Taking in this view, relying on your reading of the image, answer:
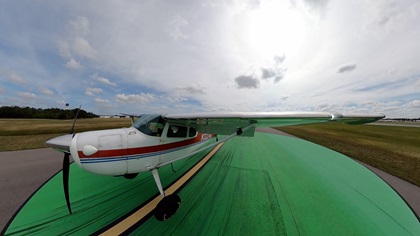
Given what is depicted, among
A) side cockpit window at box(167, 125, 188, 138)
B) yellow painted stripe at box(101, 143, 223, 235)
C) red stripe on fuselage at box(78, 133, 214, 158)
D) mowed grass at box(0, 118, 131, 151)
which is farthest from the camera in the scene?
mowed grass at box(0, 118, 131, 151)

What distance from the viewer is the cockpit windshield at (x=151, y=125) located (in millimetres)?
3654

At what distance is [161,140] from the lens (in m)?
3.80

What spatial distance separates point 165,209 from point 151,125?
191cm

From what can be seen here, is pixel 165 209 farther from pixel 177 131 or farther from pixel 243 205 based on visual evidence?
pixel 177 131

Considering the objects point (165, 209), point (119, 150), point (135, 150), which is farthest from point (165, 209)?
point (119, 150)

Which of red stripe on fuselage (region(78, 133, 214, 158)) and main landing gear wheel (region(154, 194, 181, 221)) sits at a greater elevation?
red stripe on fuselage (region(78, 133, 214, 158))

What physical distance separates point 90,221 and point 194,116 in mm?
2903

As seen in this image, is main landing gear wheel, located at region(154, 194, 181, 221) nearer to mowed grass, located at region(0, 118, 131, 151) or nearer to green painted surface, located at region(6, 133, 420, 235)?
green painted surface, located at region(6, 133, 420, 235)

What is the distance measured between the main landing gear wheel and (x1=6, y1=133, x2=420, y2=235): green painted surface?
14 centimetres

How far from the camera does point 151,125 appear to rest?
148 inches

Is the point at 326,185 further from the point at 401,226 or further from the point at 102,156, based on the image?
the point at 102,156

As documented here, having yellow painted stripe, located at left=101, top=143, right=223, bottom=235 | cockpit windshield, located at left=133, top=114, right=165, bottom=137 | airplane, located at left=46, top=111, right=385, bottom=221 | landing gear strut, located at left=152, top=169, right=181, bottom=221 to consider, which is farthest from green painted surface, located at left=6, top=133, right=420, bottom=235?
cockpit windshield, located at left=133, top=114, right=165, bottom=137

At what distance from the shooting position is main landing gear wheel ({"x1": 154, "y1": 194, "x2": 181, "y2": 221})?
9.60ft

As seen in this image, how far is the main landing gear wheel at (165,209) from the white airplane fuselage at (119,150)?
94cm
